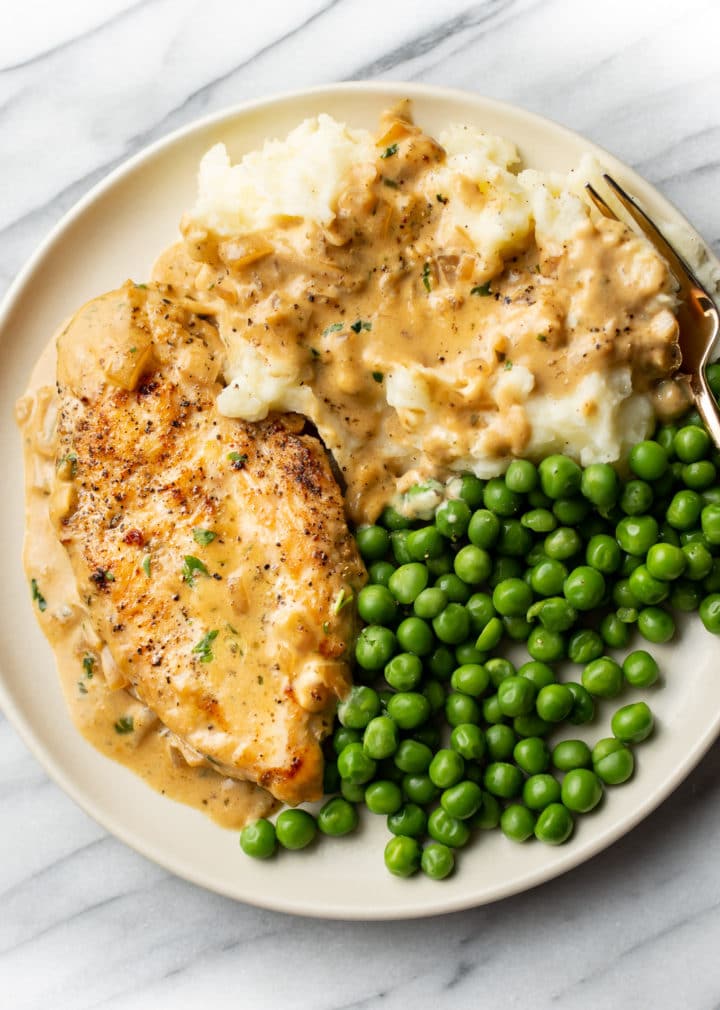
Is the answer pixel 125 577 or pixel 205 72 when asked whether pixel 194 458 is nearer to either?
→ pixel 125 577

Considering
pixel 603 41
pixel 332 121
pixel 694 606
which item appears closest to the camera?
pixel 694 606

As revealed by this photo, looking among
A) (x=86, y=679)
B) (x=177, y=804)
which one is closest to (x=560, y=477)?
(x=177, y=804)

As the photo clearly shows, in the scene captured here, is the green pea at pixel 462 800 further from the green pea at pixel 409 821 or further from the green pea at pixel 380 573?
the green pea at pixel 380 573

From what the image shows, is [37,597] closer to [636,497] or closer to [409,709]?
[409,709]

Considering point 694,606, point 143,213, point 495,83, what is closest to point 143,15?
point 143,213

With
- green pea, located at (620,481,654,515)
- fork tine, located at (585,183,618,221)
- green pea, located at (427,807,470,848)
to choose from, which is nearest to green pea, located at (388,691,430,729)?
green pea, located at (427,807,470,848)

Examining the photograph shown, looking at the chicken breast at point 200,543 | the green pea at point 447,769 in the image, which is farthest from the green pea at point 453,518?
the green pea at point 447,769

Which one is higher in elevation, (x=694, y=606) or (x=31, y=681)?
(x=31, y=681)
